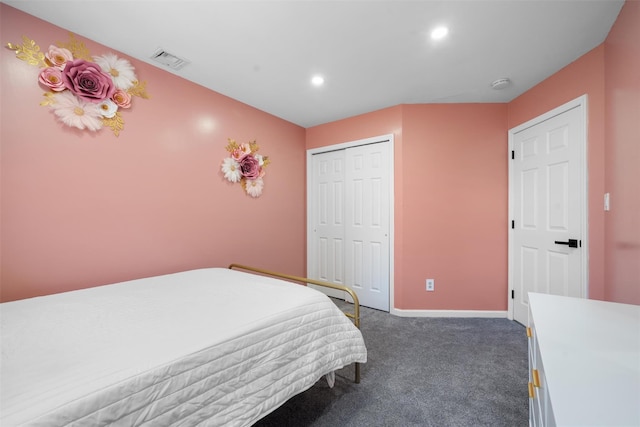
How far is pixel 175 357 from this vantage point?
879 millimetres

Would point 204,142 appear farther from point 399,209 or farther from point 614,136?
point 614,136

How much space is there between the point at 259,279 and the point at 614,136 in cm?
250

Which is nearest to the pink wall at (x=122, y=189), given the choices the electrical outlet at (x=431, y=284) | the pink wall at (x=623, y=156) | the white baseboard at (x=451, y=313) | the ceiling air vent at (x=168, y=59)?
the ceiling air vent at (x=168, y=59)

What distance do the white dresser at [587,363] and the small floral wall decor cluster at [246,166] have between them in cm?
248

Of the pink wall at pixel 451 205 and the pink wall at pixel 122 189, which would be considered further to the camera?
the pink wall at pixel 451 205

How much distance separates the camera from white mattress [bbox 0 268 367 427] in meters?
0.72

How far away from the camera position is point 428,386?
Result: 1.66 metres

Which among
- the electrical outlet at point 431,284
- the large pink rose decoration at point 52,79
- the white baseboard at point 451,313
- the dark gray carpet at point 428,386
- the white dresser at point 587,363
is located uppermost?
the large pink rose decoration at point 52,79

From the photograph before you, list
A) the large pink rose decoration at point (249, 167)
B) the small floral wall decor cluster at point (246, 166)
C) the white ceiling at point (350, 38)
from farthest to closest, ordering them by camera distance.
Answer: the large pink rose decoration at point (249, 167)
the small floral wall decor cluster at point (246, 166)
the white ceiling at point (350, 38)

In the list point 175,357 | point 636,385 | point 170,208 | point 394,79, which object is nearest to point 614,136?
point 394,79

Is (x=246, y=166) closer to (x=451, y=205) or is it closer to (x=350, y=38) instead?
(x=350, y=38)

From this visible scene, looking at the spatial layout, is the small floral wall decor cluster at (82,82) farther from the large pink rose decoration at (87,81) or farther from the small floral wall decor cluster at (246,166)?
the small floral wall decor cluster at (246,166)

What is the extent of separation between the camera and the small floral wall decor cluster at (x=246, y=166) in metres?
2.60

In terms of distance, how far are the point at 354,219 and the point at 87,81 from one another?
267 cm
